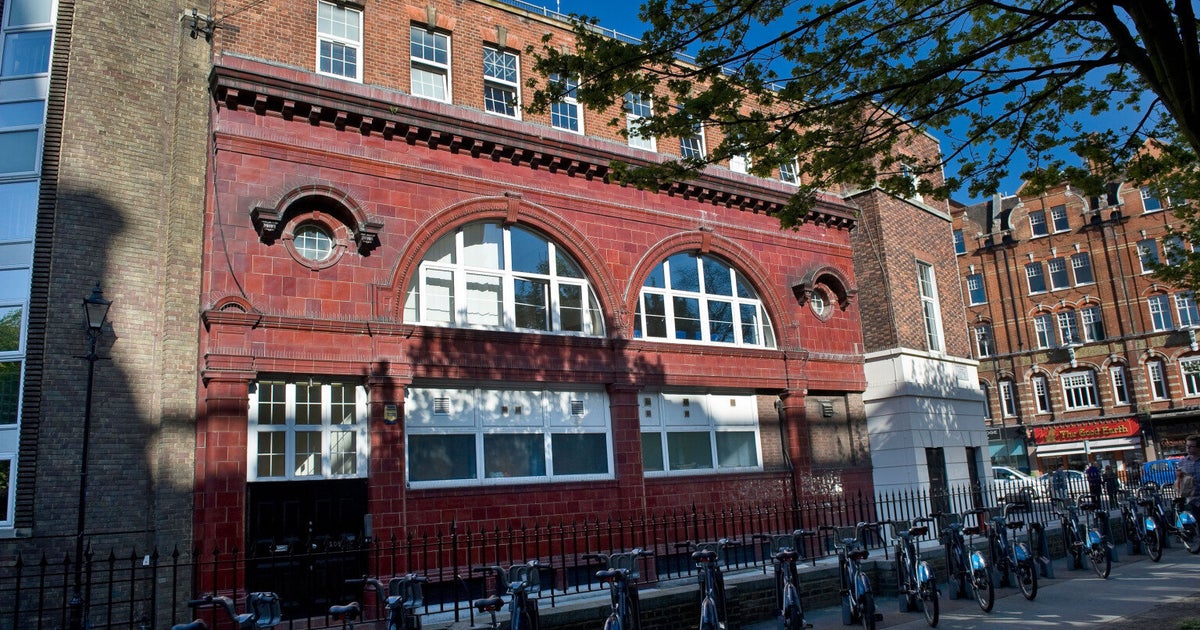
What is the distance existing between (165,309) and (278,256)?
70.8 inches

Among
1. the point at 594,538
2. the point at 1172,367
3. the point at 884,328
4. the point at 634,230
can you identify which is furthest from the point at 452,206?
the point at 1172,367

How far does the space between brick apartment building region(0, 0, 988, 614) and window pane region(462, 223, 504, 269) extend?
9 centimetres

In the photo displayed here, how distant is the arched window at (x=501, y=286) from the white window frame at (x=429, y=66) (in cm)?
272

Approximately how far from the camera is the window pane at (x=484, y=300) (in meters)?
15.0

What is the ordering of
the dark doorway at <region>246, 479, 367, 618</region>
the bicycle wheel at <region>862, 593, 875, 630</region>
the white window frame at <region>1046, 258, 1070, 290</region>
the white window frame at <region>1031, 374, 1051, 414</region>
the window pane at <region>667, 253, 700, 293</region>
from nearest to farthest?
the bicycle wheel at <region>862, 593, 875, 630</region> → the dark doorway at <region>246, 479, 367, 618</region> → the window pane at <region>667, 253, 700, 293</region> → the white window frame at <region>1031, 374, 1051, 414</region> → the white window frame at <region>1046, 258, 1070, 290</region>

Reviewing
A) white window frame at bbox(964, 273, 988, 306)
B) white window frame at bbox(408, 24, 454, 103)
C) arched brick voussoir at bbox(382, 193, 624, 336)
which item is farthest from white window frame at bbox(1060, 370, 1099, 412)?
white window frame at bbox(408, 24, 454, 103)

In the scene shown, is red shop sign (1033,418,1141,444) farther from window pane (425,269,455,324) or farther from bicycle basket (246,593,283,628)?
bicycle basket (246,593,283,628)

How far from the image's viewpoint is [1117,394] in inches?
1790

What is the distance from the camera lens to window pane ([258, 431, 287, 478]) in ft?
41.1

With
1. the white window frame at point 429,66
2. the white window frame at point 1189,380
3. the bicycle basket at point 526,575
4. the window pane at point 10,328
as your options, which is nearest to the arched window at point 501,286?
the white window frame at point 429,66

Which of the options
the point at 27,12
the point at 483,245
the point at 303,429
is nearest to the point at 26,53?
the point at 27,12

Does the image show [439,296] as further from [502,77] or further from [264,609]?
[264,609]

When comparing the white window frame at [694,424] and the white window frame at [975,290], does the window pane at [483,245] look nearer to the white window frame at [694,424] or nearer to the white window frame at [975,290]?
the white window frame at [694,424]

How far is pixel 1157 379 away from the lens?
4431 centimetres
